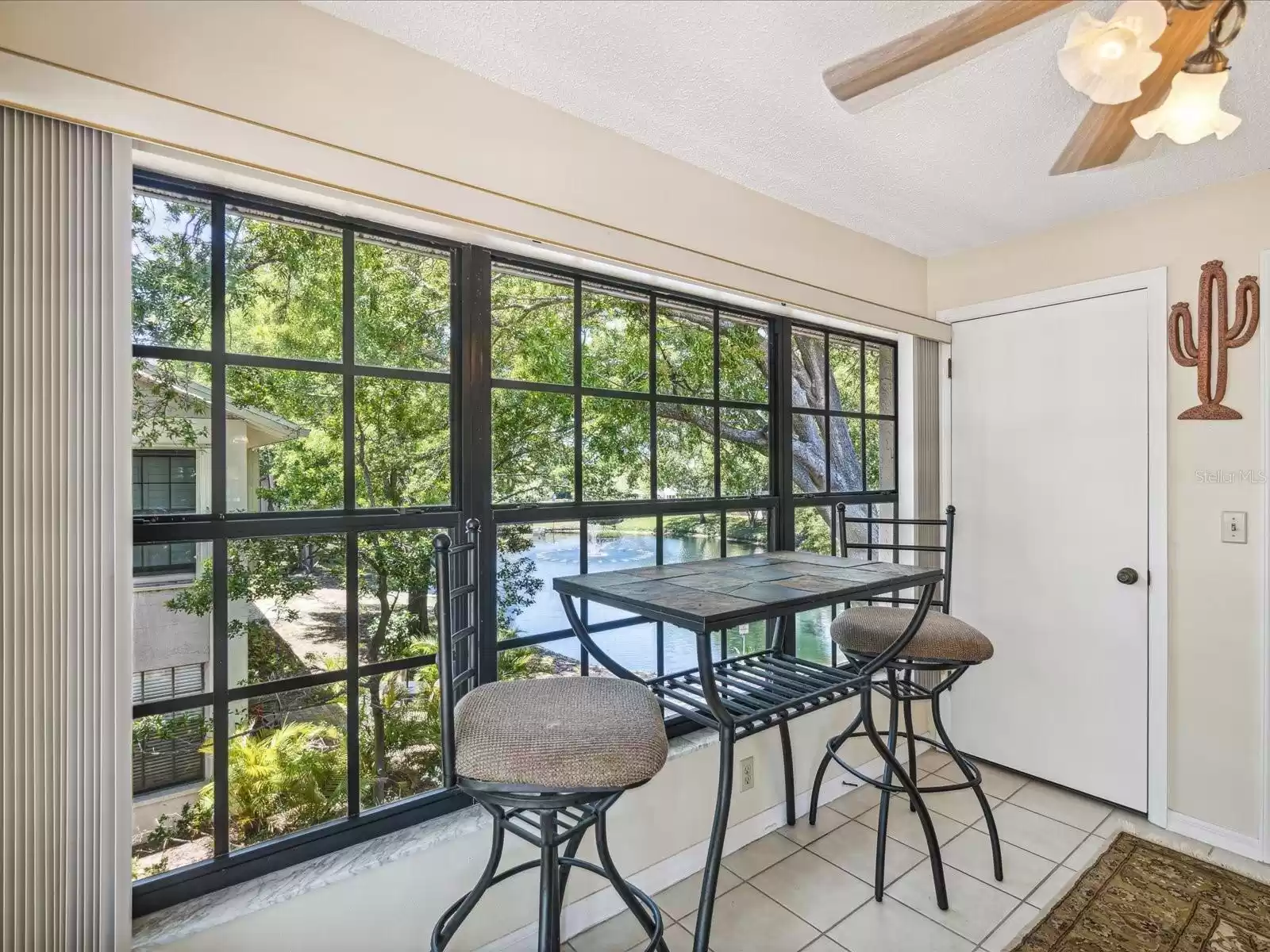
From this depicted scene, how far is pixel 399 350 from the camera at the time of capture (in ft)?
5.62

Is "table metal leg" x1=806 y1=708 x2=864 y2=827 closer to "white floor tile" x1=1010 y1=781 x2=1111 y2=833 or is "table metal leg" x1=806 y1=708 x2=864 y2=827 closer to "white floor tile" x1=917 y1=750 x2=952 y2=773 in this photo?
"white floor tile" x1=917 y1=750 x2=952 y2=773

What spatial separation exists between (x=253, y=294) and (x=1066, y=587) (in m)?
3.06

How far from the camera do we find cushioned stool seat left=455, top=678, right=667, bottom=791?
1.18 metres

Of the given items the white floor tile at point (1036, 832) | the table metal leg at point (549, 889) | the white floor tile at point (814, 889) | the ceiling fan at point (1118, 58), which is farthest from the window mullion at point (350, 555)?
the white floor tile at point (1036, 832)

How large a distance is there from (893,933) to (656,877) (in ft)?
2.30

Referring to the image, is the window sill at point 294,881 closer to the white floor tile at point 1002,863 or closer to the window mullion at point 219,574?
the window mullion at point 219,574

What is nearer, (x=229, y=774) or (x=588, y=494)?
(x=229, y=774)

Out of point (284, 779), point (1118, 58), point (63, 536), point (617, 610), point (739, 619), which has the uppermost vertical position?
point (1118, 58)

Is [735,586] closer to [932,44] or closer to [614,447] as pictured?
[614,447]

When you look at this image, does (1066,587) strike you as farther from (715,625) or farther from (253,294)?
(253,294)

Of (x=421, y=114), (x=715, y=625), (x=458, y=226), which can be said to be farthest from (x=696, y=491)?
(x=421, y=114)

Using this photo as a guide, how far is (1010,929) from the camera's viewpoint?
188cm

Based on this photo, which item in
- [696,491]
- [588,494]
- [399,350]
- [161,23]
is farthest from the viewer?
[696,491]

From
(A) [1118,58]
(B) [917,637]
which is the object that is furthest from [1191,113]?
(B) [917,637]
